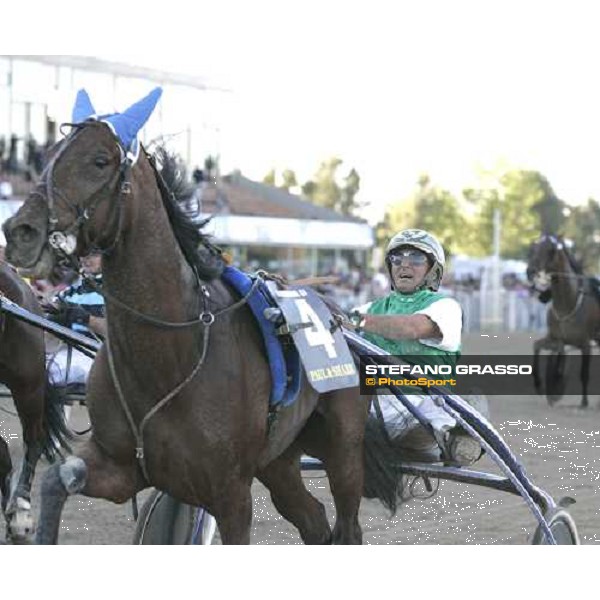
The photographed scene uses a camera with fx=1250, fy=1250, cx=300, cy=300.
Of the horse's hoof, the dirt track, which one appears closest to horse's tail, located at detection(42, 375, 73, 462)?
the dirt track

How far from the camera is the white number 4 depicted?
4.11m

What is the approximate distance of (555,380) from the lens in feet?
42.1

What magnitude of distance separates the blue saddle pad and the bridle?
2.8 inches

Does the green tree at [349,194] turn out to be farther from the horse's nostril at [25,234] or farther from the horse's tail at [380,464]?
the horse's nostril at [25,234]

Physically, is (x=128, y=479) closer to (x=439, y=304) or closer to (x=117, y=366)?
(x=117, y=366)

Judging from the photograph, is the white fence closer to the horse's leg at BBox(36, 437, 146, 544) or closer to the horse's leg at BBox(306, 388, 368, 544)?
the horse's leg at BBox(306, 388, 368, 544)

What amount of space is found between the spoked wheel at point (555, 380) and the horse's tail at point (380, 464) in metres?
8.07

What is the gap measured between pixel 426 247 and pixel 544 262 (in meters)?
9.80

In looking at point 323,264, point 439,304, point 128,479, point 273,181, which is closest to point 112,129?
point 128,479

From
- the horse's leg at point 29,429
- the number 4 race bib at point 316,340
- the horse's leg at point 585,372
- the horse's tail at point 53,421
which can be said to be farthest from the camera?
the horse's leg at point 585,372

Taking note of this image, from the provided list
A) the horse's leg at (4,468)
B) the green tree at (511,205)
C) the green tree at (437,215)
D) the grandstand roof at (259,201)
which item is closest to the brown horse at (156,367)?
the horse's leg at (4,468)

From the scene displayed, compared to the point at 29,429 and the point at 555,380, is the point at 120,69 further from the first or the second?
the point at 29,429

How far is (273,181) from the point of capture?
37344 mm

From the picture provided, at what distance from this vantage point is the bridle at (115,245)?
3357mm
